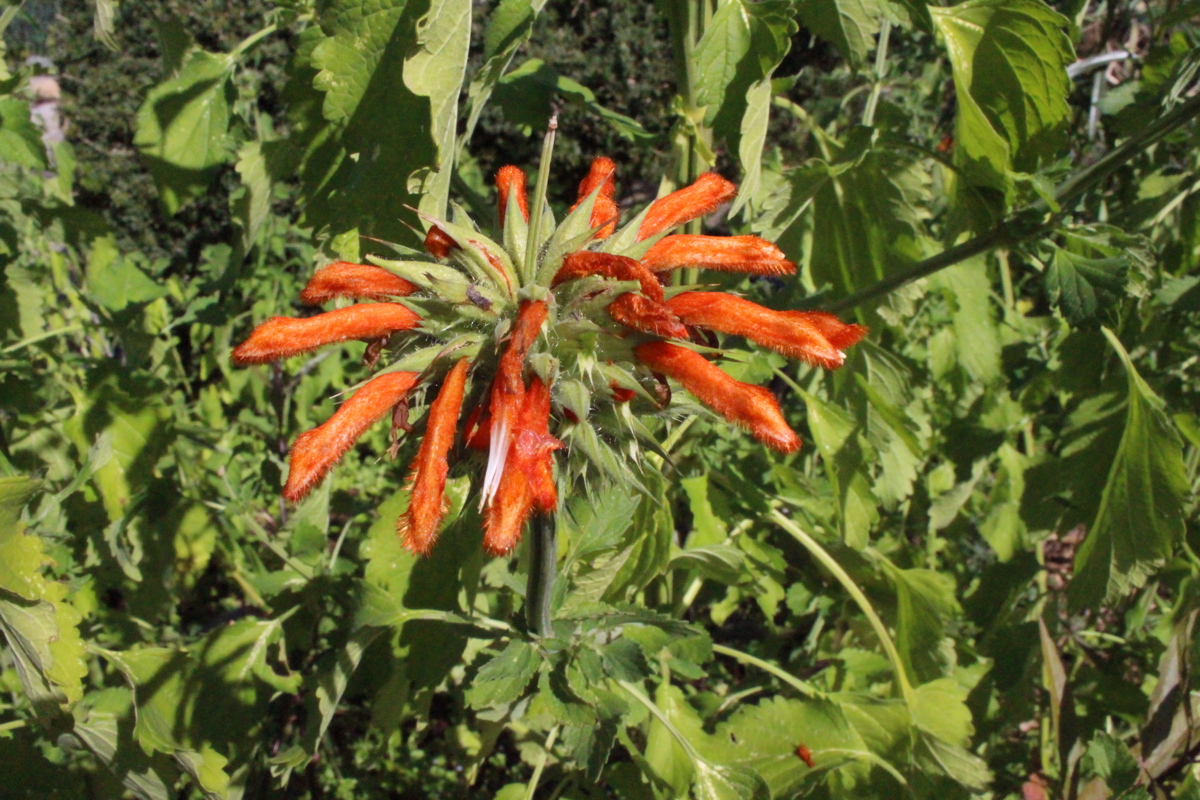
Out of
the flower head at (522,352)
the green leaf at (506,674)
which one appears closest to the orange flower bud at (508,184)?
the flower head at (522,352)

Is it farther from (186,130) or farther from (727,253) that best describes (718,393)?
(186,130)

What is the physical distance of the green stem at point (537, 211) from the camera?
1019mm

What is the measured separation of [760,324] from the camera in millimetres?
1166

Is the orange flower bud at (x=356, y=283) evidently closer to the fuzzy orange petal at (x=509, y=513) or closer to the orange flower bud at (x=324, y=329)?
the orange flower bud at (x=324, y=329)

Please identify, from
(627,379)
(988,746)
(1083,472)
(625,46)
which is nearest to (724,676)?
(988,746)

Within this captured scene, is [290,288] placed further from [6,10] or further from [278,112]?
[278,112]

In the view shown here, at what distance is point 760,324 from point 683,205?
0.82 feet

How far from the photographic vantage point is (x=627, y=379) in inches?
40.9

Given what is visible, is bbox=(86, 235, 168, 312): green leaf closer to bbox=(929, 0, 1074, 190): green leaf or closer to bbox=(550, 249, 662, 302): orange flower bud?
bbox=(550, 249, 662, 302): orange flower bud

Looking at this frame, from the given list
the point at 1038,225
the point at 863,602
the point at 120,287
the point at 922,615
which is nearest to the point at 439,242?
the point at 1038,225

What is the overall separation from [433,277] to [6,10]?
3.24ft

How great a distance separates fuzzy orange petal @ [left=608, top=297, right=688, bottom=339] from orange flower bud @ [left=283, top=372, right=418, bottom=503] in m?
0.28

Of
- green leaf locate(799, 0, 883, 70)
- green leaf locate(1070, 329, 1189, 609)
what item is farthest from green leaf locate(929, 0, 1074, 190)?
green leaf locate(1070, 329, 1189, 609)

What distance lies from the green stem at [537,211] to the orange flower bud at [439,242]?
10 cm
